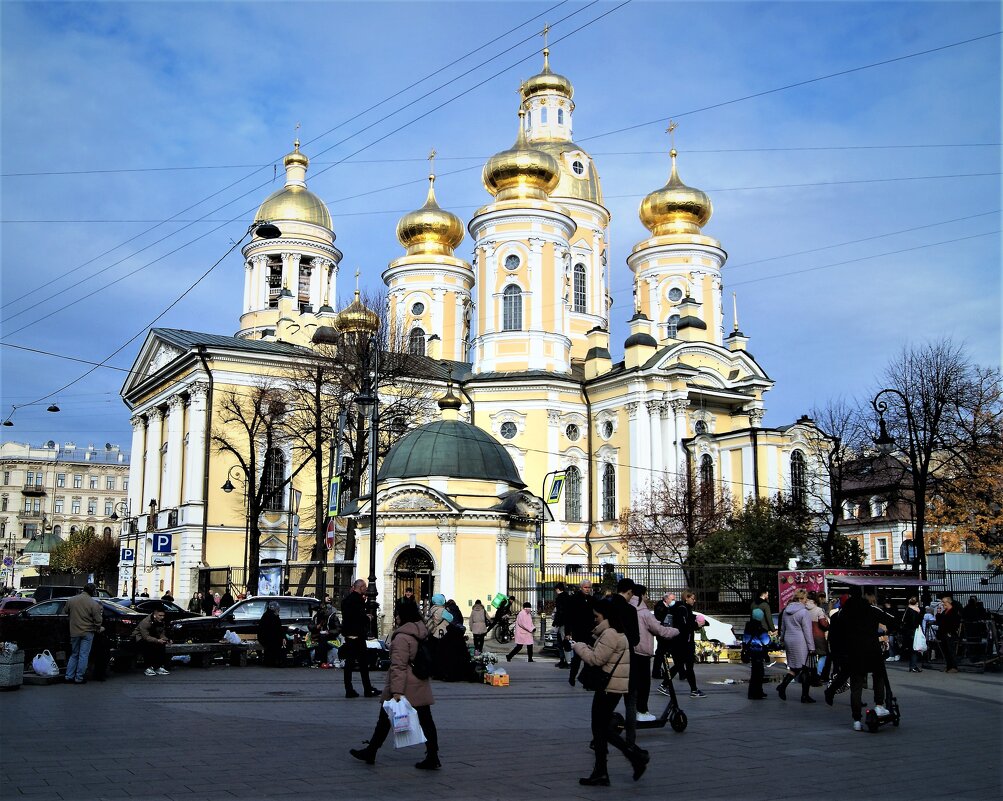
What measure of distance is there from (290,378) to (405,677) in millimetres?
39569

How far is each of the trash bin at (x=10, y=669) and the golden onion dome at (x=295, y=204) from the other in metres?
52.4

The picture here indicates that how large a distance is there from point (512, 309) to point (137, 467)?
76.9ft

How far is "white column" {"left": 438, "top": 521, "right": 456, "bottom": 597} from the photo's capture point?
28406 millimetres

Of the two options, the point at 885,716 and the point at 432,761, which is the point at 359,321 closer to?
the point at 885,716

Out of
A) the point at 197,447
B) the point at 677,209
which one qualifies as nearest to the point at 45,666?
the point at 197,447

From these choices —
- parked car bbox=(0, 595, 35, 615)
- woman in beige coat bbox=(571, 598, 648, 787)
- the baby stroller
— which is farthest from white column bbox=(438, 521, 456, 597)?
woman in beige coat bbox=(571, 598, 648, 787)

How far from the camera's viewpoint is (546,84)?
205 ft

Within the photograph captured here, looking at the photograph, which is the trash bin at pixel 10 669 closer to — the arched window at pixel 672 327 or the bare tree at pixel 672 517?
the bare tree at pixel 672 517

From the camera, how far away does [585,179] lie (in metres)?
62.8

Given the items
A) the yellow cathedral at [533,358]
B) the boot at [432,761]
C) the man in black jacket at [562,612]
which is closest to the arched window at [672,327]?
the yellow cathedral at [533,358]

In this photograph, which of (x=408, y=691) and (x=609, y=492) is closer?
(x=408, y=691)

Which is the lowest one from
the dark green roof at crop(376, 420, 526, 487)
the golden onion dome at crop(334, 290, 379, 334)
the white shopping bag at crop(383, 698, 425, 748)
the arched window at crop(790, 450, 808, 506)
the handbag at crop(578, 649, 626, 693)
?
the white shopping bag at crop(383, 698, 425, 748)

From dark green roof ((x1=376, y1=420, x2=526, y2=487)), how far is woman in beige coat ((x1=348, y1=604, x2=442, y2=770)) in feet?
68.8

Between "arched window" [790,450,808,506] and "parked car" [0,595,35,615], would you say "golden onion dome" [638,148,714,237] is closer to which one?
"arched window" [790,450,808,506]
